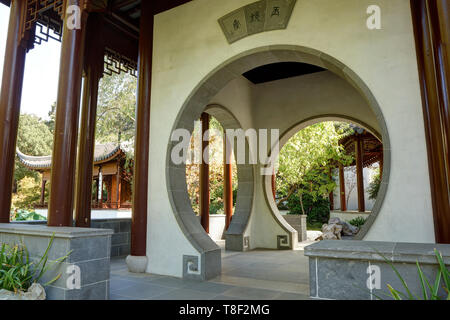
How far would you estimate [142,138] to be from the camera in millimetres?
4547

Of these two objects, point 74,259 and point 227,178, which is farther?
point 227,178

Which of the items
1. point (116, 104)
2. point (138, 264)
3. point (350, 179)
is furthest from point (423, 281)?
point (350, 179)

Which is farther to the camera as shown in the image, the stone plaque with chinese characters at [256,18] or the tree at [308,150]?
the tree at [308,150]

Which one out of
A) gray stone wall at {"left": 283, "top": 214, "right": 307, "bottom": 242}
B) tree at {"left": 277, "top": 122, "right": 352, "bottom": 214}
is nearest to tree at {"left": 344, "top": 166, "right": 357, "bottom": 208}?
tree at {"left": 277, "top": 122, "right": 352, "bottom": 214}

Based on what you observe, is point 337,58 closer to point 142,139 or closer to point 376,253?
point 376,253

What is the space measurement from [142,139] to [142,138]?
0.05 ft

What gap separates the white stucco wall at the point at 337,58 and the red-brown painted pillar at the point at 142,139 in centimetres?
9

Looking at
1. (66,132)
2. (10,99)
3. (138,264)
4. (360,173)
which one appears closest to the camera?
(66,132)

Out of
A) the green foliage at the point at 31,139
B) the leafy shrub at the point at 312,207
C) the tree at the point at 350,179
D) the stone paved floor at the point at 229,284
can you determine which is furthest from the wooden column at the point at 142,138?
the green foliage at the point at 31,139

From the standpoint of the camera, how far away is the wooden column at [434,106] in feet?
8.71

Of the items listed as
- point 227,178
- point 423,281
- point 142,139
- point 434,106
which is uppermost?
point 142,139

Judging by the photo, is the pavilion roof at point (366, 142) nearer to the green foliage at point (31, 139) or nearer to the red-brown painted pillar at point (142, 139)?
the red-brown painted pillar at point (142, 139)

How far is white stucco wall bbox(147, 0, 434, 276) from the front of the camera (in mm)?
3008

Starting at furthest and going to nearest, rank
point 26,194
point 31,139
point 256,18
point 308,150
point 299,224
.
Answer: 1. point 31,139
2. point 26,194
3. point 308,150
4. point 299,224
5. point 256,18
